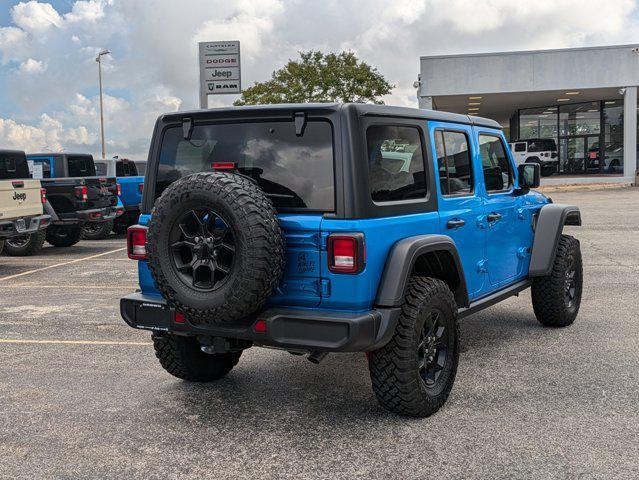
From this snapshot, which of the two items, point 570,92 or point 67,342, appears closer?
point 67,342

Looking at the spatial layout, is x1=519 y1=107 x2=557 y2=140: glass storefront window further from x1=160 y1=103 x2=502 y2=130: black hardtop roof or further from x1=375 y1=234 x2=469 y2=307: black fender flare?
x1=375 y1=234 x2=469 y2=307: black fender flare

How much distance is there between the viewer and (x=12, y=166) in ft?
38.1

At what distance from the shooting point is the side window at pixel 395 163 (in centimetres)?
411

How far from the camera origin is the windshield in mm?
37062

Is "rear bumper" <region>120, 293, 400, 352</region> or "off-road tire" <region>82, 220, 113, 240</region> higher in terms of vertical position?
"rear bumper" <region>120, 293, 400, 352</region>

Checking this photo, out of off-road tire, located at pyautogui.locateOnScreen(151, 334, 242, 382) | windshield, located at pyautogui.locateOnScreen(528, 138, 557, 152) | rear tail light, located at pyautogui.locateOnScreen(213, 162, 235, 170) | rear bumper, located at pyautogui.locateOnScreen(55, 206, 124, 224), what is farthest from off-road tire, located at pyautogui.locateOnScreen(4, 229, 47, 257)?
windshield, located at pyautogui.locateOnScreen(528, 138, 557, 152)

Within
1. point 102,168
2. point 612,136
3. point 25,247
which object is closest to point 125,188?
point 102,168

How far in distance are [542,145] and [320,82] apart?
16.8 meters

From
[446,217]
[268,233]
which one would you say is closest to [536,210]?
[446,217]

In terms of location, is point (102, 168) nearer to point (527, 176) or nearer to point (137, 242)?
point (527, 176)

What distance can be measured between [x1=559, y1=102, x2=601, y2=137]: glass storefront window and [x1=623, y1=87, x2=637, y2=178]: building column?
12.6 feet

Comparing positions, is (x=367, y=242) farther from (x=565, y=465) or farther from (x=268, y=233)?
(x=565, y=465)

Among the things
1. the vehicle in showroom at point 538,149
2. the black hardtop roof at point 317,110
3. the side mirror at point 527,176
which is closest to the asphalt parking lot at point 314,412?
the side mirror at point 527,176

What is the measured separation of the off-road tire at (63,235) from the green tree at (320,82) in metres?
33.3
